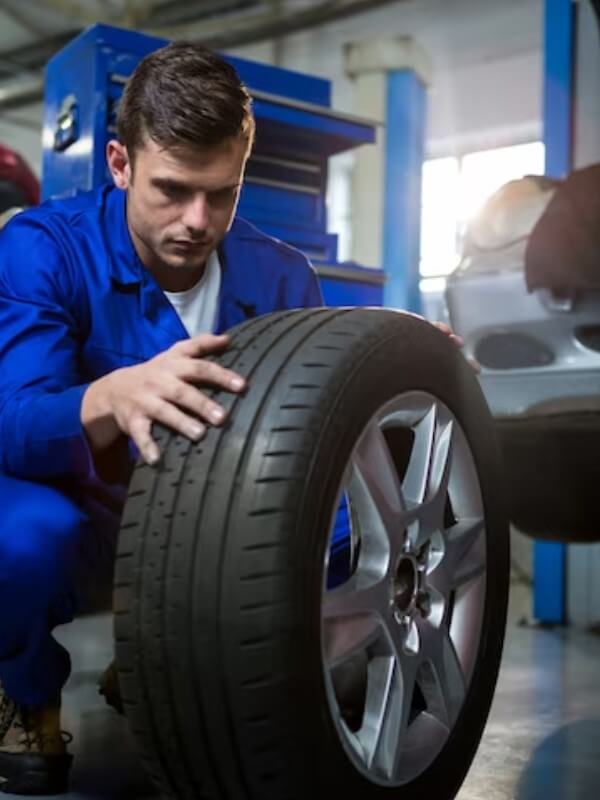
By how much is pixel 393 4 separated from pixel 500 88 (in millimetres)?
880

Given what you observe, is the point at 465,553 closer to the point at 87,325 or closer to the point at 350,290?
the point at 87,325

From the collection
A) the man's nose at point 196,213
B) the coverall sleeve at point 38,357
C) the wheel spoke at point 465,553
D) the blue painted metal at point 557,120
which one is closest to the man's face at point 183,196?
the man's nose at point 196,213

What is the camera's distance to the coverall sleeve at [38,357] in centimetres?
110

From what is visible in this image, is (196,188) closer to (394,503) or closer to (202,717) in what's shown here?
(394,503)

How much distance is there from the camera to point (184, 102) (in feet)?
4.02

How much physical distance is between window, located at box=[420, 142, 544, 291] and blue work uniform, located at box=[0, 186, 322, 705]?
569 cm

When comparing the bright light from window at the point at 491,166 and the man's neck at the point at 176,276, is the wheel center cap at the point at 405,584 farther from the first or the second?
the bright light from window at the point at 491,166

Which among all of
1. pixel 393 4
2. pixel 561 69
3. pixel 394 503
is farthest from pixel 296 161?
pixel 393 4

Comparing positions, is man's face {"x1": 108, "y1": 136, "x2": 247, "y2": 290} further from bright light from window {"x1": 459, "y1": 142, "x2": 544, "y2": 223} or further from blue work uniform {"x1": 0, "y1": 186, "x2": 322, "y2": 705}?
bright light from window {"x1": 459, "y1": 142, "x2": 544, "y2": 223}

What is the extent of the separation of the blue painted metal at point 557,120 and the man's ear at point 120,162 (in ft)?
6.07

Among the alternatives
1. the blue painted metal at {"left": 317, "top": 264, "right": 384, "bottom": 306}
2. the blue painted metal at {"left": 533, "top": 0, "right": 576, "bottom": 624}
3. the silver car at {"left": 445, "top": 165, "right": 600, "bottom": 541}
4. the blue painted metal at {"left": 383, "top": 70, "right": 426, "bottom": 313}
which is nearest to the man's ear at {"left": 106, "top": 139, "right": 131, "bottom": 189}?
the silver car at {"left": 445, "top": 165, "right": 600, "bottom": 541}

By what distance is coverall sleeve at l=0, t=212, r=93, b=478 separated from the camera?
43.2 inches

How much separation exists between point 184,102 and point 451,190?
20.9ft

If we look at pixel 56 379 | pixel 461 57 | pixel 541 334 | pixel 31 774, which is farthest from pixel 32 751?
pixel 461 57
